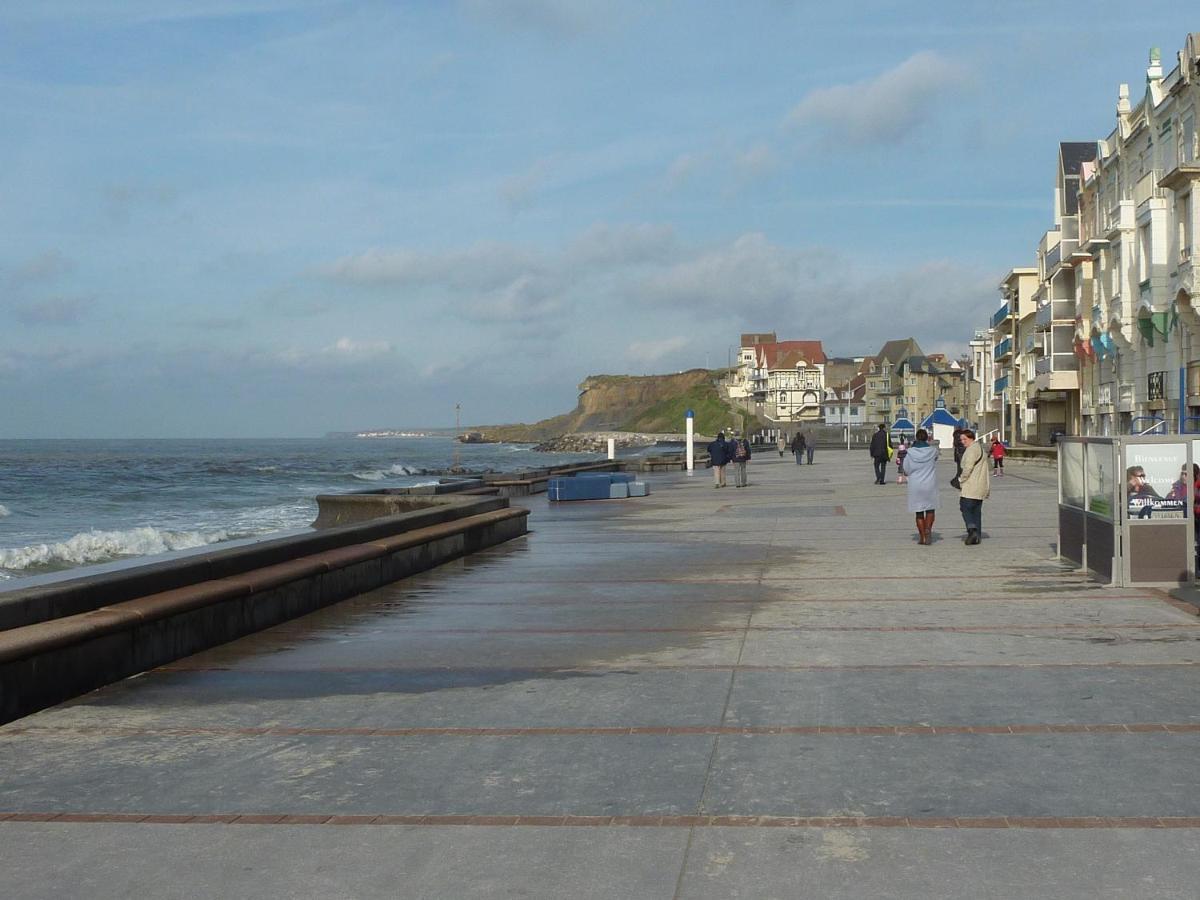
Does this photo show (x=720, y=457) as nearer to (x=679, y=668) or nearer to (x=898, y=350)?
(x=679, y=668)

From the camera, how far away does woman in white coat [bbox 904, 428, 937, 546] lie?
17328 millimetres

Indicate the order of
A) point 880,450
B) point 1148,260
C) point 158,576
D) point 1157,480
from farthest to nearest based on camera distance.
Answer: point 1148,260, point 880,450, point 1157,480, point 158,576

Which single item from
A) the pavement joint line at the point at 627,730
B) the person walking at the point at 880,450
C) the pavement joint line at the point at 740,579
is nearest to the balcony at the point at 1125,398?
the person walking at the point at 880,450

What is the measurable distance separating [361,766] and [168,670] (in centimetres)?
325

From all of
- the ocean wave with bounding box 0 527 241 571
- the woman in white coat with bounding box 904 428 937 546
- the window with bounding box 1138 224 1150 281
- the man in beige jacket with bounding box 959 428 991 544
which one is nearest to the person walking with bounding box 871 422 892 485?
the window with bounding box 1138 224 1150 281

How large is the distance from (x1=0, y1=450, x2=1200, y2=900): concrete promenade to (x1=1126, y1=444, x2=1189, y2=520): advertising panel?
86 cm

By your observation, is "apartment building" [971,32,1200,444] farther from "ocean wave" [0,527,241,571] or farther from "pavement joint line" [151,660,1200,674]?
"ocean wave" [0,527,241,571]

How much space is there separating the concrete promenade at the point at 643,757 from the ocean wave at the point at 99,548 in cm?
1600

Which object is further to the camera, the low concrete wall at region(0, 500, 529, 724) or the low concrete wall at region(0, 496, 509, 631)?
the low concrete wall at region(0, 496, 509, 631)

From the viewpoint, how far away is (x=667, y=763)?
6012mm

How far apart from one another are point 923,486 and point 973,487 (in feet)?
2.44

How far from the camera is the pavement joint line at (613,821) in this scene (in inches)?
195

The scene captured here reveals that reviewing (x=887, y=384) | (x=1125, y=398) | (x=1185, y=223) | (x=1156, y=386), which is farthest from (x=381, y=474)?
(x=887, y=384)

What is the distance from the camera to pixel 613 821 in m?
5.12
